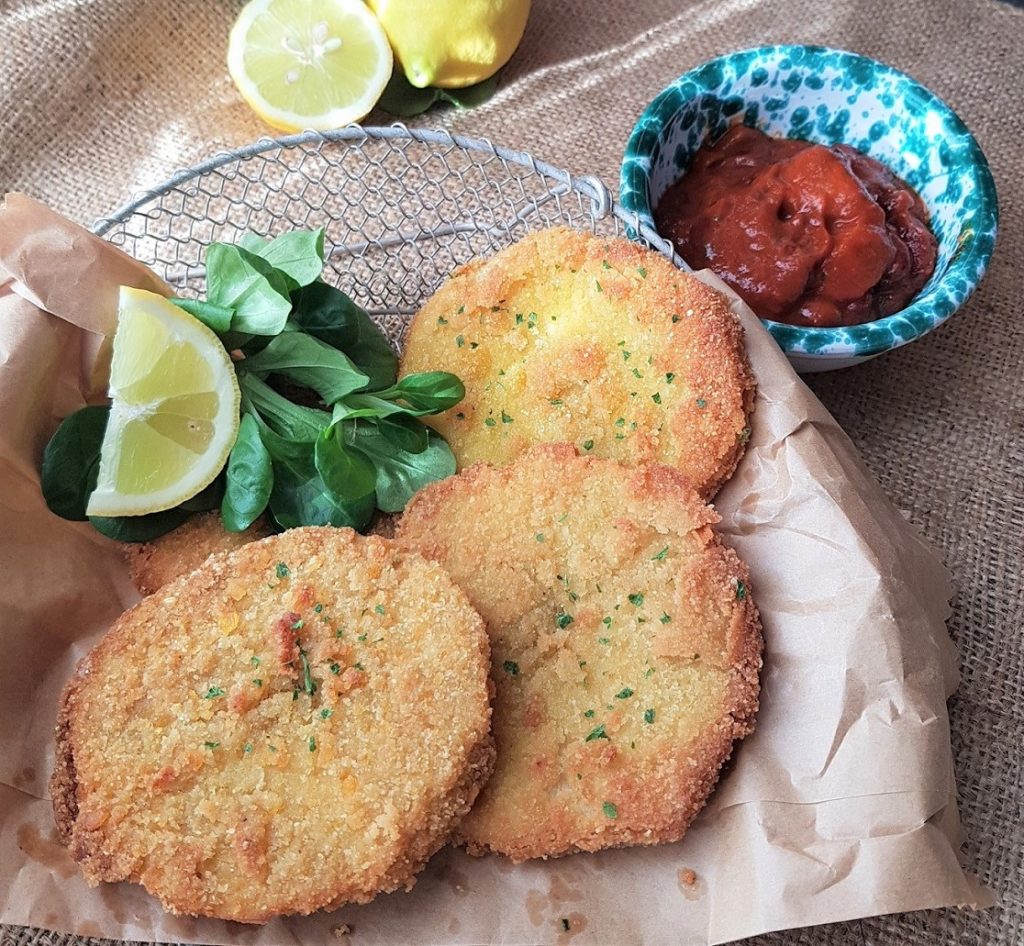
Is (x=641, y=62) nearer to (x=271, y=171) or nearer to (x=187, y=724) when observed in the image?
(x=271, y=171)

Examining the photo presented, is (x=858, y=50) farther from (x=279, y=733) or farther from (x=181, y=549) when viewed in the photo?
(x=279, y=733)

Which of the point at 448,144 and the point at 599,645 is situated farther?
the point at 448,144

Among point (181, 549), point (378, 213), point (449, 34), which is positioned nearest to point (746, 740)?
point (181, 549)

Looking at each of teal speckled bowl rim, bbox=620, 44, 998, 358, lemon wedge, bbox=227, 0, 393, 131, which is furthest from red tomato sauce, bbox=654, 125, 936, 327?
lemon wedge, bbox=227, 0, 393, 131

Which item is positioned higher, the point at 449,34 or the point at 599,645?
the point at 449,34

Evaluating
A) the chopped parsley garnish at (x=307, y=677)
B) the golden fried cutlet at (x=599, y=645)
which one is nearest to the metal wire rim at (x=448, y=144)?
the golden fried cutlet at (x=599, y=645)

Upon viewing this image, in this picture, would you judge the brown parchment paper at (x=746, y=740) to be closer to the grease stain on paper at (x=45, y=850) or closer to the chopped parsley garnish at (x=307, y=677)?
the grease stain on paper at (x=45, y=850)
